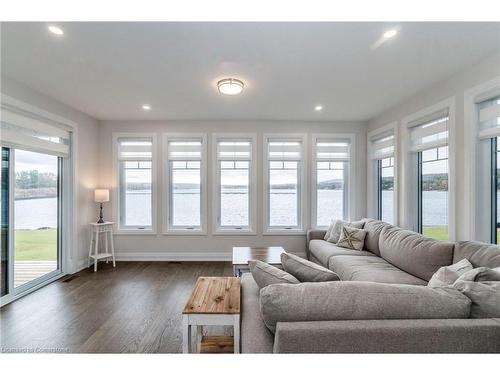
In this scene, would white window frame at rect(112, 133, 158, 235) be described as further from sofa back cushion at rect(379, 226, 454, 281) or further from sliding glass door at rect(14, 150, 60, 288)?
sofa back cushion at rect(379, 226, 454, 281)

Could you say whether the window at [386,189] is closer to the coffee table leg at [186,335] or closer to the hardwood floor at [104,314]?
the hardwood floor at [104,314]

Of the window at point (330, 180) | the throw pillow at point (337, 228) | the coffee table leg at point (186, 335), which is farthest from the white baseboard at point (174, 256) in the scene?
the coffee table leg at point (186, 335)

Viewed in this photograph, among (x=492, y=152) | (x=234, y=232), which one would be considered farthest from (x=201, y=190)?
(x=492, y=152)

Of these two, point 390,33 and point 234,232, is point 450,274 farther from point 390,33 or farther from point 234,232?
point 234,232

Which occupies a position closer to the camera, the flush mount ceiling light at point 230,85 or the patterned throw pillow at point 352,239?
the flush mount ceiling light at point 230,85

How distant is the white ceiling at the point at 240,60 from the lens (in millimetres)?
2010

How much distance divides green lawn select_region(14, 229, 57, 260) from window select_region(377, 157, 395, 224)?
526cm

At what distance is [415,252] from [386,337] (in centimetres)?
190

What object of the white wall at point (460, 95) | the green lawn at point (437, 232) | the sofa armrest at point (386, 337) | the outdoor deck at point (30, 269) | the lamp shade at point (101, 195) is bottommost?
the outdoor deck at point (30, 269)

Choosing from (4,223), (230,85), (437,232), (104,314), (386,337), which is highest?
(230,85)

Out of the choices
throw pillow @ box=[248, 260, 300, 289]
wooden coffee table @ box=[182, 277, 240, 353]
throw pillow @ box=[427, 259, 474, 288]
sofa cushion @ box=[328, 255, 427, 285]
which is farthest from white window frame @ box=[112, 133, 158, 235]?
throw pillow @ box=[427, 259, 474, 288]

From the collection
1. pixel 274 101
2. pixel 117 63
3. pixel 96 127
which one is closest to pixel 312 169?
pixel 274 101

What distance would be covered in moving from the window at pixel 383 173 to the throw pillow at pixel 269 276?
3098mm

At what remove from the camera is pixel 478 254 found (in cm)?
213
